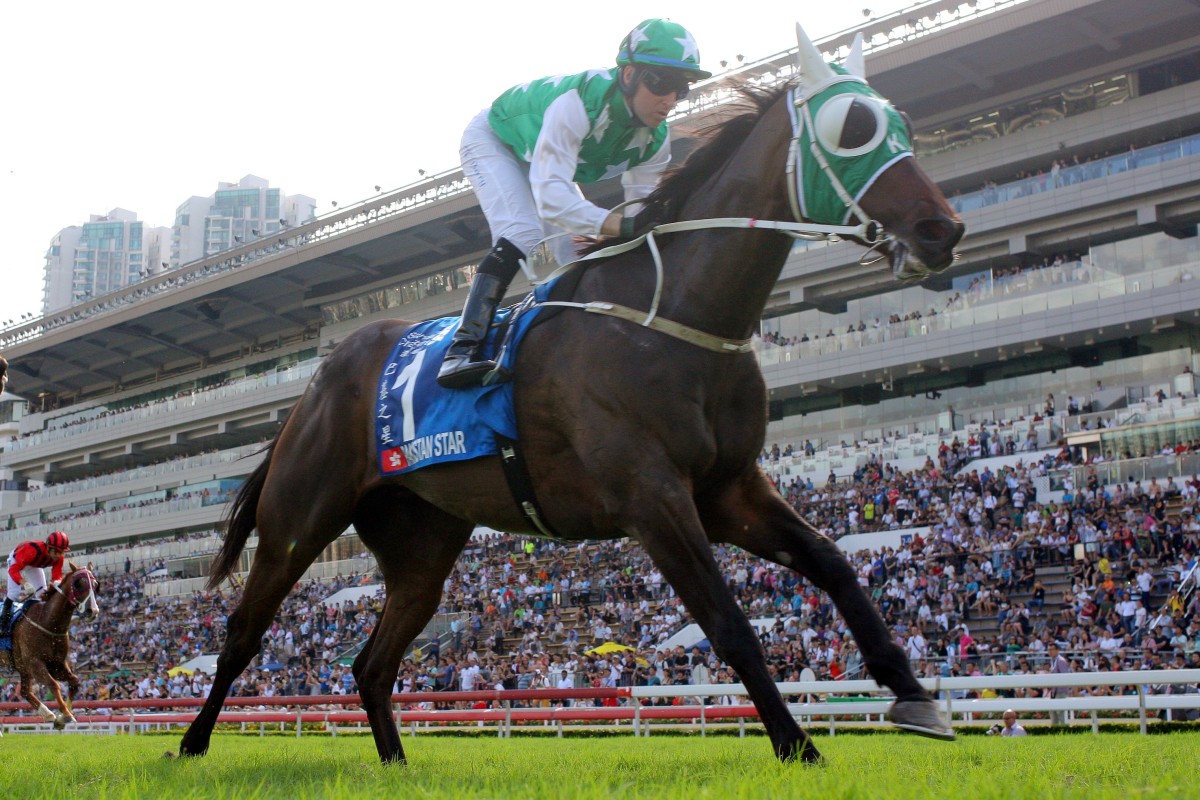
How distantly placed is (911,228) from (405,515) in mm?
3235

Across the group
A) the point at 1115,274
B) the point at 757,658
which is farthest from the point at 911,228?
the point at 1115,274

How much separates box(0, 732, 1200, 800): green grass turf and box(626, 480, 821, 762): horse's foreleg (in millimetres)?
193

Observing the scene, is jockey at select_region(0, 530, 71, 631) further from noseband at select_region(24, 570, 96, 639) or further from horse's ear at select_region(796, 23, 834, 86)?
horse's ear at select_region(796, 23, 834, 86)

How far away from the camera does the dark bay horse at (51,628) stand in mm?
13000

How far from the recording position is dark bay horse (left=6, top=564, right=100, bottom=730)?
13000 mm

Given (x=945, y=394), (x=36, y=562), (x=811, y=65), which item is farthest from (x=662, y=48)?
(x=945, y=394)

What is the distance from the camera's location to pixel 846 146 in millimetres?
4688

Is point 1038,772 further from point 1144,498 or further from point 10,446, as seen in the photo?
point 10,446

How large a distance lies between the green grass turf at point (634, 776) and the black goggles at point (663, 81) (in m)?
2.91

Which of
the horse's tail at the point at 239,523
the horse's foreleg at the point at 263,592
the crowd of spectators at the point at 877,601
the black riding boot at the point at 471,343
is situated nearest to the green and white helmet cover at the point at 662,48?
the black riding boot at the point at 471,343

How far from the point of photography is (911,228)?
4.48 meters

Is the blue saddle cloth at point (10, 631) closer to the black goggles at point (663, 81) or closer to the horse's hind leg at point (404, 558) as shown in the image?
the horse's hind leg at point (404, 558)

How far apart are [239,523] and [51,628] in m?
7.65

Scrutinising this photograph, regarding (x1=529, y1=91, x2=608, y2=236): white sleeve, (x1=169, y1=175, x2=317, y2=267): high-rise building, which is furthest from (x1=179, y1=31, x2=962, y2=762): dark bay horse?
(x1=169, y1=175, x2=317, y2=267): high-rise building
